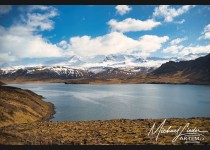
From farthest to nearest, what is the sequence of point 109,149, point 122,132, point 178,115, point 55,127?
1. point 178,115
2. point 55,127
3. point 122,132
4. point 109,149

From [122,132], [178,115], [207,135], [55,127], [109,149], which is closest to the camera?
[109,149]

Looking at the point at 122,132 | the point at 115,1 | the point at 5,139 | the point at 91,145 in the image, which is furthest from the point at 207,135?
the point at 5,139

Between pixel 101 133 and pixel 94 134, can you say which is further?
pixel 101 133

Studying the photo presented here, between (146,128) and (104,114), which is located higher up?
(146,128)

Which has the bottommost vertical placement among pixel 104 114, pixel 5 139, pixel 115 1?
pixel 104 114

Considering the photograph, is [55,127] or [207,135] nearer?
[207,135]

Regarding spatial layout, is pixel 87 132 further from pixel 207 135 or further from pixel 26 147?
pixel 207 135
